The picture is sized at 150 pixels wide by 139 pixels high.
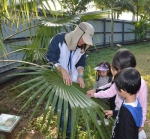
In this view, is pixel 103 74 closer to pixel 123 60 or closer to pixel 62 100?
pixel 123 60

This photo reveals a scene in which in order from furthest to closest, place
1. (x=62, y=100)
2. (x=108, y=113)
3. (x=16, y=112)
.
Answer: (x=16, y=112) < (x=108, y=113) < (x=62, y=100)

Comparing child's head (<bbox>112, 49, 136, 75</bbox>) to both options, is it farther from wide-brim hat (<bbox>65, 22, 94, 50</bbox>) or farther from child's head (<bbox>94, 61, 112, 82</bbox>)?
child's head (<bbox>94, 61, 112, 82</bbox>)

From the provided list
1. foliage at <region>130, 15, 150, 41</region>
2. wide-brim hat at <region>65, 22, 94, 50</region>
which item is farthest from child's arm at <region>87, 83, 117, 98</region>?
foliage at <region>130, 15, 150, 41</region>

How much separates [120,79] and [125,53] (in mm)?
304

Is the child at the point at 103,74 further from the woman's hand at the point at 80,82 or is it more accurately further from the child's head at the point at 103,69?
the woman's hand at the point at 80,82

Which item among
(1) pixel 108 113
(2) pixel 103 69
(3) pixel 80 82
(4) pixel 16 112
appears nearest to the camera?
(1) pixel 108 113

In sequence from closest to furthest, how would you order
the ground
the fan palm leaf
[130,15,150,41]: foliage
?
1. the fan palm leaf
2. the ground
3. [130,15,150,41]: foliage

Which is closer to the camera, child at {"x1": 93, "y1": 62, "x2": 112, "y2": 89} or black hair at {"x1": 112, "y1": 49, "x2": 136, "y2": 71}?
black hair at {"x1": 112, "y1": 49, "x2": 136, "y2": 71}

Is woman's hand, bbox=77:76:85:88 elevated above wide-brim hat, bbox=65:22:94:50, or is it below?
below

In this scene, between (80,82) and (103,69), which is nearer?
(80,82)

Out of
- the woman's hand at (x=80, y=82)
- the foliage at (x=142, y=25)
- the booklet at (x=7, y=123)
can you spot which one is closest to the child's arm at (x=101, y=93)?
the woman's hand at (x=80, y=82)

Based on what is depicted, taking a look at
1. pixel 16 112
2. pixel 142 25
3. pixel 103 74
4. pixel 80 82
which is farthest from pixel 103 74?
pixel 142 25

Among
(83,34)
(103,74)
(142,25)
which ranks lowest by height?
Result: (103,74)

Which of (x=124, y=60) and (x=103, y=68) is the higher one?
(x=124, y=60)
